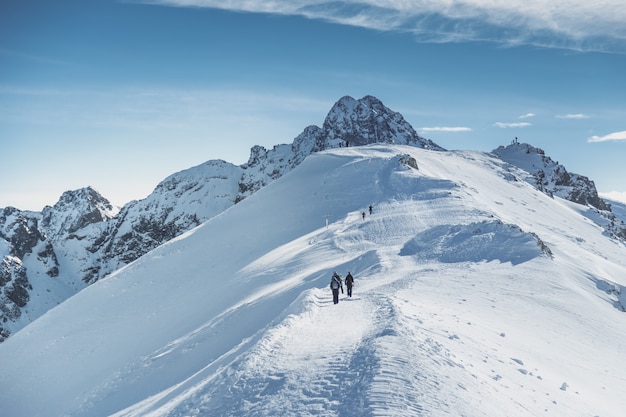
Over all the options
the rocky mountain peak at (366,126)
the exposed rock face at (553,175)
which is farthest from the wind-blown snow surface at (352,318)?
the rocky mountain peak at (366,126)

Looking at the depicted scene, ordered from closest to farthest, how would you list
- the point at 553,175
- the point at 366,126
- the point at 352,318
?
the point at 352,318 → the point at 553,175 → the point at 366,126

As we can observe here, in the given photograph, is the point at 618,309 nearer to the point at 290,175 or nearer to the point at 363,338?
the point at 363,338

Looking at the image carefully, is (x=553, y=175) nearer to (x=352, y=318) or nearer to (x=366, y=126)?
(x=366, y=126)

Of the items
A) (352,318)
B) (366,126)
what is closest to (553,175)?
(366,126)

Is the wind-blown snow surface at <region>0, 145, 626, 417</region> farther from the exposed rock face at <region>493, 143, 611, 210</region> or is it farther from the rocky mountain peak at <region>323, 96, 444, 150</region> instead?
the rocky mountain peak at <region>323, 96, 444, 150</region>

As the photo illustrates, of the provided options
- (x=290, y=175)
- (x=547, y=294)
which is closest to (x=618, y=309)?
(x=547, y=294)

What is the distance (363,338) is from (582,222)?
61434mm

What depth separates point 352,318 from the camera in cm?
1686

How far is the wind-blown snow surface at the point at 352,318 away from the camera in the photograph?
11742 millimetres

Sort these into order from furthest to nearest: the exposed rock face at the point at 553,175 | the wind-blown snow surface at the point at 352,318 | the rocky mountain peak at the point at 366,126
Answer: the rocky mountain peak at the point at 366,126 < the exposed rock face at the point at 553,175 < the wind-blown snow surface at the point at 352,318

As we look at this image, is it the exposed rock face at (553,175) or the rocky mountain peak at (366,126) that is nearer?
the exposed rock face at (553,175)

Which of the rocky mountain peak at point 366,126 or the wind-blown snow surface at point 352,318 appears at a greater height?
the rocky mountain peak at point 366,126

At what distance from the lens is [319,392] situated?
10.9 meters

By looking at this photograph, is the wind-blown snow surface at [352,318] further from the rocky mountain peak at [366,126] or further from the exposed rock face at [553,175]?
the rocky mountain peak at [366,126]
